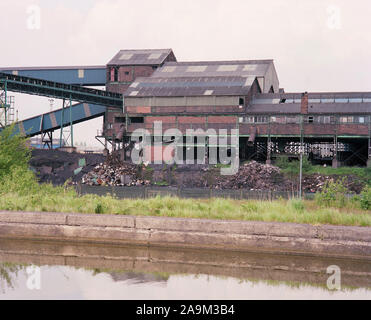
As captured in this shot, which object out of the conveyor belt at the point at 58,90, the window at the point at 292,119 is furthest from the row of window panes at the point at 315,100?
the conveyor belt at the point at 58,90

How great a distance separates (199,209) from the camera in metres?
13.9

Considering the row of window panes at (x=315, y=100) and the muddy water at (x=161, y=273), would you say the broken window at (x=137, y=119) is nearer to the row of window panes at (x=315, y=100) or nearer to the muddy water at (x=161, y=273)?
the row of window panes at (x=315, y=100)

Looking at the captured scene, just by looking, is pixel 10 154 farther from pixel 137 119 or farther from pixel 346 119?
pixel 346 119

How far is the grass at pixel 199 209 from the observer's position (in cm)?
1230

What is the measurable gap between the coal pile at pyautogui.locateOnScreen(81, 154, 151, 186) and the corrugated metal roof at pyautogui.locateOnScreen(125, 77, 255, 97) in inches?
378

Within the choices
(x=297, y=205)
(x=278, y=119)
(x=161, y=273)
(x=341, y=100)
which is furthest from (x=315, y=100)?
(x=161, y=273)

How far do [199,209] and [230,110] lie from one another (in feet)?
98.9

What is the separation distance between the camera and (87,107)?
178 feet

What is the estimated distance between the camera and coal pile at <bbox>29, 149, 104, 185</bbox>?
127 feet

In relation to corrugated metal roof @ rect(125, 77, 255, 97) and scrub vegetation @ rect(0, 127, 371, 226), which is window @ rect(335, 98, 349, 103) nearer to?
corrugated metal roof @ rect(125, 77, 255, 97)

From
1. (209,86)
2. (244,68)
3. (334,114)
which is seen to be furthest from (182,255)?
(244,68)

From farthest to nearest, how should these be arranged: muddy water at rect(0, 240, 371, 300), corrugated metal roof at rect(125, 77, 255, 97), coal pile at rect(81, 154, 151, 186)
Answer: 1. corrugated metal roof at rect(125, 77, 255, 97)
2. coal pile at rect(81, 154, 151, 186)
3. muddy water at rect(0, 240, 371, 300)

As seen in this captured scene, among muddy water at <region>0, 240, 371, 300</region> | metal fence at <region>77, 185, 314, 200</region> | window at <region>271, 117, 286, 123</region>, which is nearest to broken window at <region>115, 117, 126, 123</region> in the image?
window at <region>271, 117, 286, 123</region>
